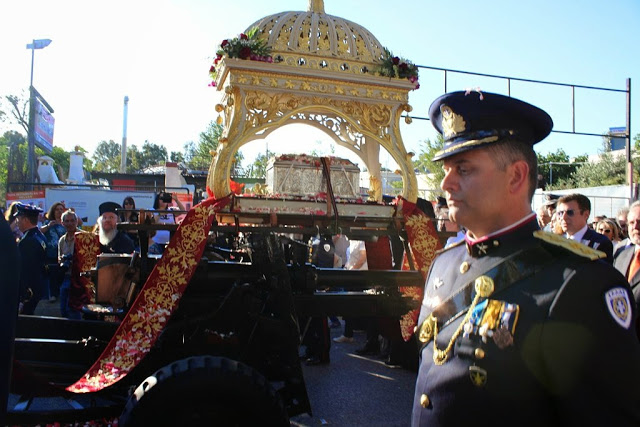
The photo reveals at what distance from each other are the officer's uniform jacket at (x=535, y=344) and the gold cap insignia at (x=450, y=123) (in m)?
0.35

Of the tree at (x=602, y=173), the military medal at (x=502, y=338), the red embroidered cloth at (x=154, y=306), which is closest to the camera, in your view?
the military medal at (x=502, y=338)

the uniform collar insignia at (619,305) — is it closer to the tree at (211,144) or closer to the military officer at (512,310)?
the military officer at (512,310)

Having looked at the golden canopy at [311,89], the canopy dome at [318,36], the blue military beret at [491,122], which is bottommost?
the blue military beret at [491,122]

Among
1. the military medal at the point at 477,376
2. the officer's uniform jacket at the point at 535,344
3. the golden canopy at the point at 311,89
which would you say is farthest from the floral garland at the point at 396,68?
the military medal at the point at 477,376

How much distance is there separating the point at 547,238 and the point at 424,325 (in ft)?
1.65

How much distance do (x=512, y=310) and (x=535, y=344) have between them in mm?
108

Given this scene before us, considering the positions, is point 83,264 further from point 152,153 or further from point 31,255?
point 152,153

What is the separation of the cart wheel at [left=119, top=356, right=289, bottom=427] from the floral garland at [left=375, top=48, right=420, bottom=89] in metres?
2.34

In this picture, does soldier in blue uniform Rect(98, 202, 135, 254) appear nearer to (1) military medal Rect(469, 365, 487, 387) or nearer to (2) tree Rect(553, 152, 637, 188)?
(1) military medal Rect(469, 365, 487, 387)

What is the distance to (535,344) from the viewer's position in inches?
52.1

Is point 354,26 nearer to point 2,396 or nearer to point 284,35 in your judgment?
point 284,35

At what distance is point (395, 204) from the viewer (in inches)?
153

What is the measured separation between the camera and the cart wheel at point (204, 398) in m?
2.69

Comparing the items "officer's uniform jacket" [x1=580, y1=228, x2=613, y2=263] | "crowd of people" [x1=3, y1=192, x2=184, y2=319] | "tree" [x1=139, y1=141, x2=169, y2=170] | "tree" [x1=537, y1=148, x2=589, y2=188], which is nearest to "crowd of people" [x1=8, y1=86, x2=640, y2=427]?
"officer's uniform jacket" [x1=580, y1=228, x2=613, y2=263]
